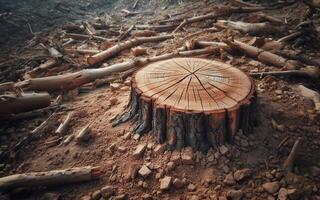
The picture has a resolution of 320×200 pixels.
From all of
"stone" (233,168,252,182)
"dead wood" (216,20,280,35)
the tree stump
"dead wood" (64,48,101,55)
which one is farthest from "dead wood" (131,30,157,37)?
"stone" (233,168,252,182)

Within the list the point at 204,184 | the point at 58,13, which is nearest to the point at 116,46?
the point at 204,184

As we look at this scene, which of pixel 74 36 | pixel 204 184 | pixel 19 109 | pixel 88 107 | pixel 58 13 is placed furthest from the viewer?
pixel 58 13

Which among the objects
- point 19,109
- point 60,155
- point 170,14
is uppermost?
point 170,14

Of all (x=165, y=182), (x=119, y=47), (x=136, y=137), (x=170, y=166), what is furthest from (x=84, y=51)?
(x=165, y=182)

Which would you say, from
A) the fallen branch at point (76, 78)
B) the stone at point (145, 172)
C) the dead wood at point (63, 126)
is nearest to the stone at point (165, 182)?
the stone at point (145, 172)

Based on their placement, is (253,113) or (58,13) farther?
(58,13)

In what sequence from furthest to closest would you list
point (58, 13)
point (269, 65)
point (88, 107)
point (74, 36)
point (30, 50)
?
1. point (58, 13)
2. point (74, 36)
3. point (30, 50)
4. point (269, 65)
5. point (88, 107)

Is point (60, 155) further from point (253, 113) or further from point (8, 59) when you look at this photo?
point (8, 59)

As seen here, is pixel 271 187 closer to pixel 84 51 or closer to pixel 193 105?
pixel 193 105
